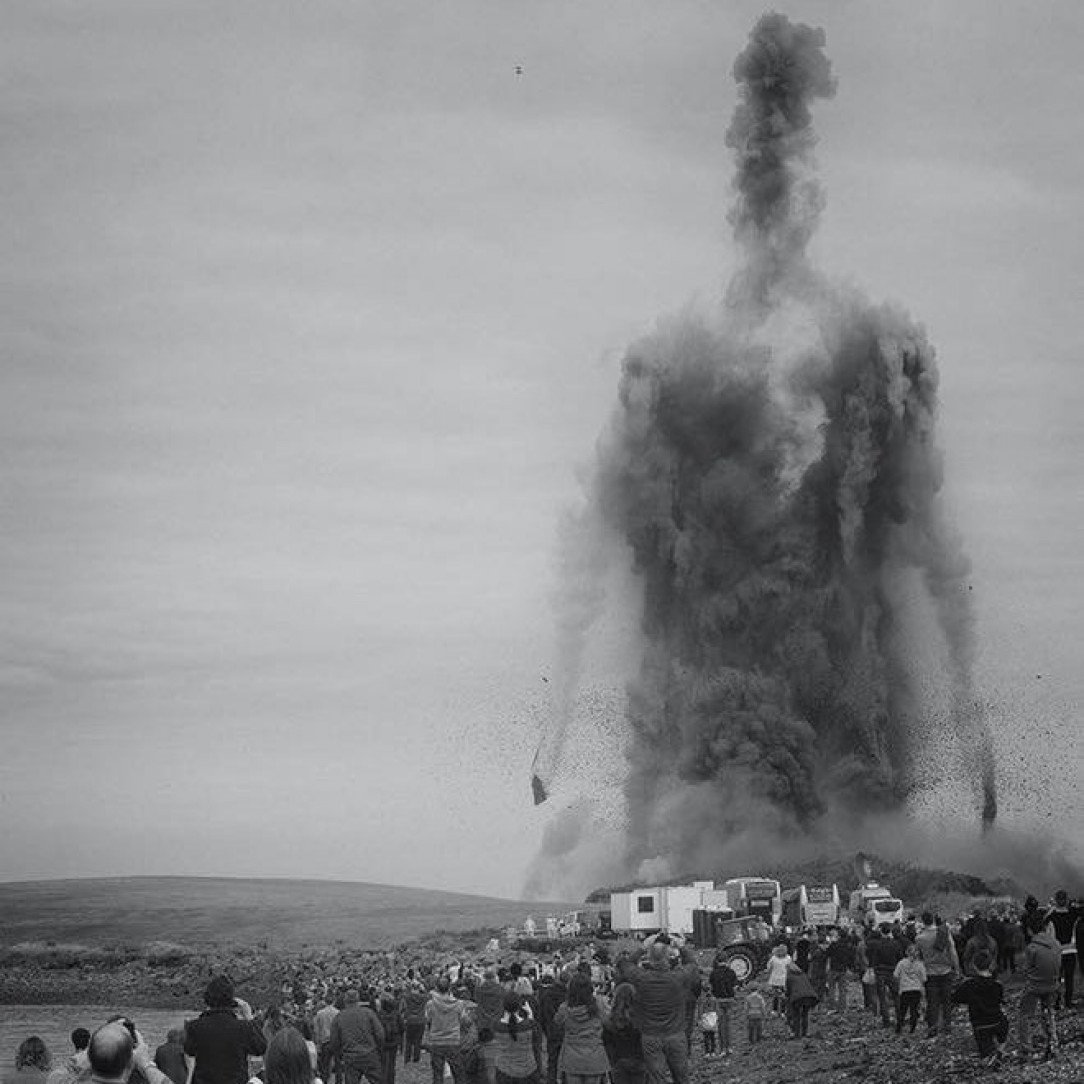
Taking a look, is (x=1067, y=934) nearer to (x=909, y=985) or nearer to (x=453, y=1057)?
(x=909, y=985)

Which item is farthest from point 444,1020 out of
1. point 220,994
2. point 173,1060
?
point 220,994

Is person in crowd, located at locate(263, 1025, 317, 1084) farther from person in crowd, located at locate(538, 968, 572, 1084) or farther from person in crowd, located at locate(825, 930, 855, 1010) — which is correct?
person in crowd, located at locate(825, 930, 855, 1010)

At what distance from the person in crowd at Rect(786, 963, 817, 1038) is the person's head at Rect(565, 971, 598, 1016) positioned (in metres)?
15.8

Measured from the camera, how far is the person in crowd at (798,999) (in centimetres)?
3806

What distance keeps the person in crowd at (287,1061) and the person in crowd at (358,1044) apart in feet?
15.1

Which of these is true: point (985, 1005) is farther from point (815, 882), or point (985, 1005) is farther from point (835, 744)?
point (835, 744)

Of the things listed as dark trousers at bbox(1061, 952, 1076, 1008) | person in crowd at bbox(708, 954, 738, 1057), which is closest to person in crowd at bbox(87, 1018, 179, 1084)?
dark trousers at bbox(1061, 952, 1076, 1008)

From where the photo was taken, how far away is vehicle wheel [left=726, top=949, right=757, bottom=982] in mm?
51219

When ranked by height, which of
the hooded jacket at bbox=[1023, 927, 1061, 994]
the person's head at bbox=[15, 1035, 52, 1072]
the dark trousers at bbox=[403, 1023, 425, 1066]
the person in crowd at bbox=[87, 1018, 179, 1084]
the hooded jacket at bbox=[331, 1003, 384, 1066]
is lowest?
the dark trousers at bbox=[403, 1023, 425, 1066]

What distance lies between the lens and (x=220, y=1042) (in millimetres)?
18844

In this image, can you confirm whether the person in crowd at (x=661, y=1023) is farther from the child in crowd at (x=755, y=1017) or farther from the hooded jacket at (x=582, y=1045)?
the child in crowd at (x=755, y=1017)

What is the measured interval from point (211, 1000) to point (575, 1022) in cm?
576

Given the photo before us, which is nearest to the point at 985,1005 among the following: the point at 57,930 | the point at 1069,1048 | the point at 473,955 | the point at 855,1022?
the point at 1069,1048

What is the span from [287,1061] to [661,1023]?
568cm
